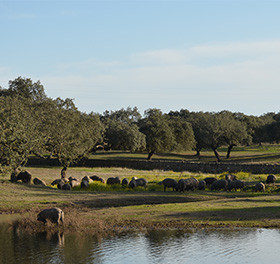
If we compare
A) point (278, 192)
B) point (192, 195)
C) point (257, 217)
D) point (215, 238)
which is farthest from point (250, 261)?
point (278, 192)

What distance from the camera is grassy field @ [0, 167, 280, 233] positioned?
982 inches

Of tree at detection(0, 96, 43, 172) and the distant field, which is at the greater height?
tree at detection(0, 96, 43, 172)

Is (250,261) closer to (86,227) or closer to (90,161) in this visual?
(86,227)

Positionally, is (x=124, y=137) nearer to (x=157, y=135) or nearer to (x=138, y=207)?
(x=157, y=135)

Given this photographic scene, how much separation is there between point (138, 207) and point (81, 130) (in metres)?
32.6

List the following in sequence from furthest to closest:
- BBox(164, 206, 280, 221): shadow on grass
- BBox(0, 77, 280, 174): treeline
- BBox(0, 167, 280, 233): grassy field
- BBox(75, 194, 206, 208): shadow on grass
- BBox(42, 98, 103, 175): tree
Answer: BBox(42, 98, 103, 175): tree
BBox(0, 77, 280, 174): treeline
BBox(75, 194, 206, 208): shadow on grass
BBox(164, 206, 280, 221): shadow on grass
BBox(0, 167, 280, 233): grassy field

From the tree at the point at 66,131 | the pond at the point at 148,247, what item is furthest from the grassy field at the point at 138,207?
the tree at the point at 66,131

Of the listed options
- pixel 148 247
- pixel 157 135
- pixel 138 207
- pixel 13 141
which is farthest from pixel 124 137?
pixel 148 247

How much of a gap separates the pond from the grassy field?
1976 mm

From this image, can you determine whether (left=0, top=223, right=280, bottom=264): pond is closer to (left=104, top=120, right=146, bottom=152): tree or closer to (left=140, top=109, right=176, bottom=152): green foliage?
(left=104, top=120, right=146, bottom=152): tree

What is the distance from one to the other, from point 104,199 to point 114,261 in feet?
60.1

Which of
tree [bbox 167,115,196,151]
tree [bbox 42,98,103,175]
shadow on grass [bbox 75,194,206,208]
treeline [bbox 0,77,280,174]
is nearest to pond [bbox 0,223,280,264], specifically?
shadow on grass [bbox 75,194,206,208]

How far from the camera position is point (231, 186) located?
140 ft

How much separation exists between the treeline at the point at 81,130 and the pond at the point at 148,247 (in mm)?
18722
